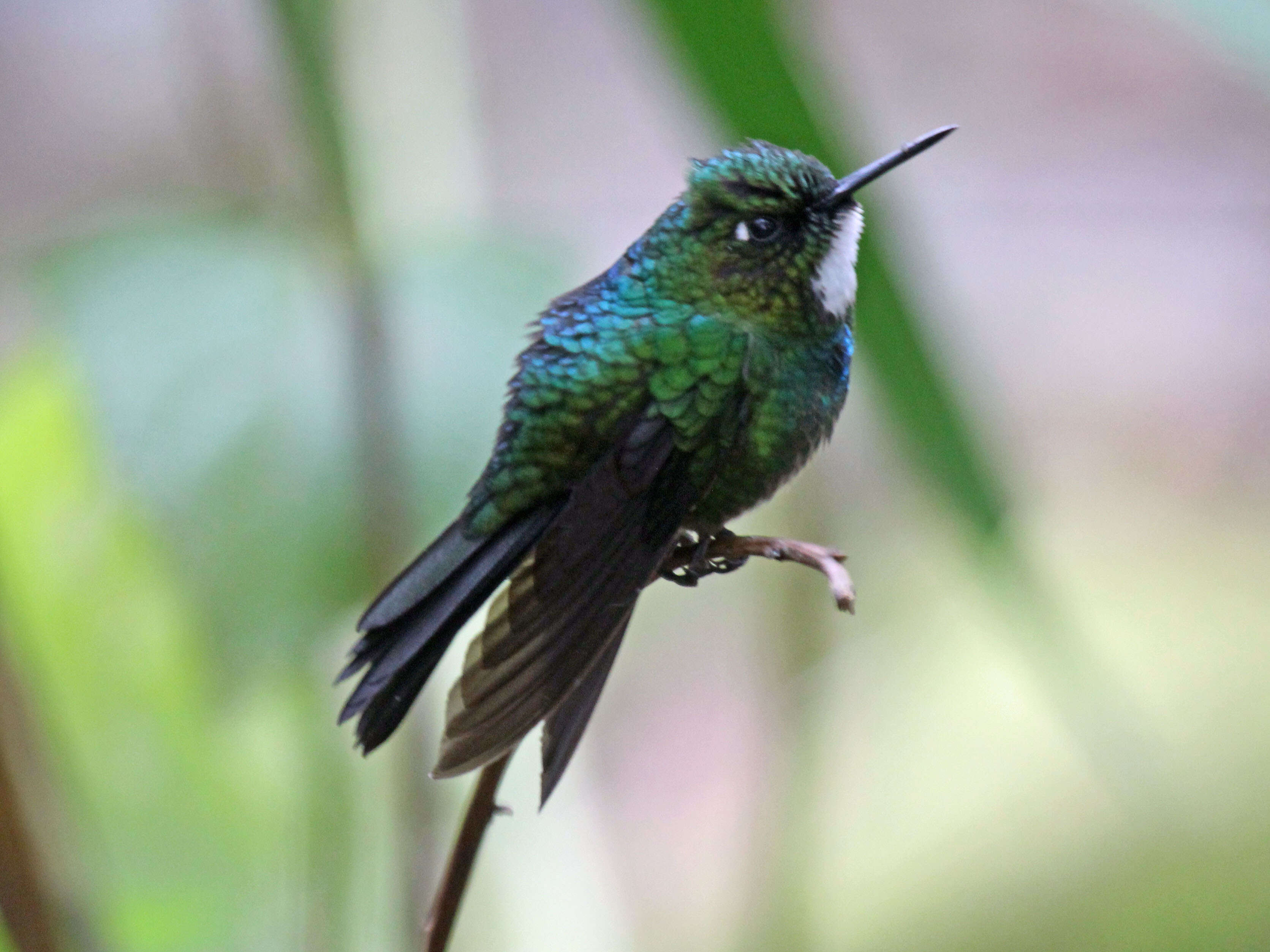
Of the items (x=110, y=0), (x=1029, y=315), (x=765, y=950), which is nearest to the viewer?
(x=765, y=950)

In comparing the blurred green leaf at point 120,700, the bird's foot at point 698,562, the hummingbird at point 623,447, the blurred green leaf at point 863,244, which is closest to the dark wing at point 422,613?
the hummingbird at point 623,447

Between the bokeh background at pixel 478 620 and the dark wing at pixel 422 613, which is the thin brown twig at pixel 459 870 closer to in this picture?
the dark wing at pixel 422 613

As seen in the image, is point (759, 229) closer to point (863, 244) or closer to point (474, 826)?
point (863, 244)

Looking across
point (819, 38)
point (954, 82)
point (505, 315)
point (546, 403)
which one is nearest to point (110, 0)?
point (954, 82)

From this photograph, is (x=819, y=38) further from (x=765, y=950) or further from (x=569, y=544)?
(x=765, y=950)

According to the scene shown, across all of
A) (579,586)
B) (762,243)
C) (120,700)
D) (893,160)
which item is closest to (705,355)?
(762,243)

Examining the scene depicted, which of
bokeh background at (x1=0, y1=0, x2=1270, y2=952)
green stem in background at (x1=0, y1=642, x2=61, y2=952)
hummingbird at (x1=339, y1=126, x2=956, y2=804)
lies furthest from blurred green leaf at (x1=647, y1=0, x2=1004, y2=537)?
green stem in background at (x1=0, y1=642, x2=61, y2=952)
